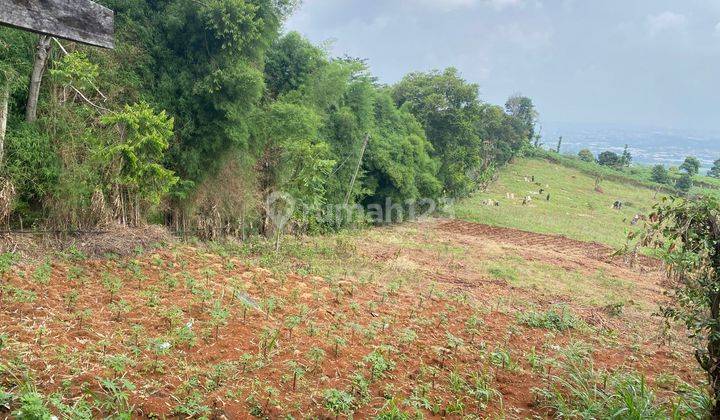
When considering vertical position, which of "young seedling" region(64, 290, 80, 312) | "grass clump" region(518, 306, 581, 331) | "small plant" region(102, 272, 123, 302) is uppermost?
"young seedling" region(64, 290, 80, 312)

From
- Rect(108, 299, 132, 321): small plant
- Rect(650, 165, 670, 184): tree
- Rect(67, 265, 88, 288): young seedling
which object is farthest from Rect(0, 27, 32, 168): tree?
Rect(650, 165, 670, 184): tree

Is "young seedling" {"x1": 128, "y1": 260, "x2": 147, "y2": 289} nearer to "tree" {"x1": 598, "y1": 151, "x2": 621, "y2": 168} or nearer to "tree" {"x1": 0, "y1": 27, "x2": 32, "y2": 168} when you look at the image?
"tree" {"x1": 0, "y1": 27, "x2": 32, "y2": 168}

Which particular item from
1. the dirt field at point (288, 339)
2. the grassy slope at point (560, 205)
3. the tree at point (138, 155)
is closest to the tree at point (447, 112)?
the grassy slope at point (560, 205)

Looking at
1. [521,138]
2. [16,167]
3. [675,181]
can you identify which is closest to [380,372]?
[16,167]

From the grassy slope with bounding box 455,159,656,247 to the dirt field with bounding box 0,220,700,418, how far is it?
14583mm

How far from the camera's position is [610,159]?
2020 inches

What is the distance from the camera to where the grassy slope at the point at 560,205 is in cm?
2380

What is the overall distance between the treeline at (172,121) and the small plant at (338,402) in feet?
17.2

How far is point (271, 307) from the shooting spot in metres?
5.74

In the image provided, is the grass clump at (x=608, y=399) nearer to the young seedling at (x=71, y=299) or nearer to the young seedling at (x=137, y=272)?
the young seedling at (x=71, y=299)

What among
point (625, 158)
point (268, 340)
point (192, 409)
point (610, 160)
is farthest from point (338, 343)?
point (610, 160)

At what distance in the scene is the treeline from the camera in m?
6.96

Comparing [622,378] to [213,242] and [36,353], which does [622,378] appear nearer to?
[36,353]

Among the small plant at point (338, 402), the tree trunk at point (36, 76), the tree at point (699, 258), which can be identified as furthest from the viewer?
the tree trunk at point (36, 76)
